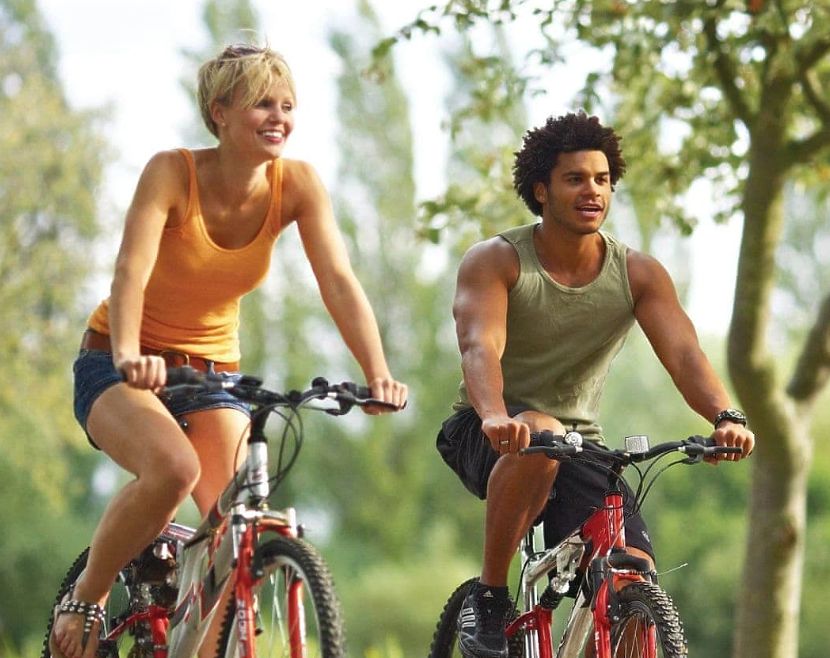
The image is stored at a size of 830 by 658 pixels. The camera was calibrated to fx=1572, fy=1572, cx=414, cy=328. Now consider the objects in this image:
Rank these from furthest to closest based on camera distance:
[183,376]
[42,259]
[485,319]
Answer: [42,259] → [485,319] → [183,376]

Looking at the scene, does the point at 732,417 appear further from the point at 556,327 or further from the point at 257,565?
the point at 257,565

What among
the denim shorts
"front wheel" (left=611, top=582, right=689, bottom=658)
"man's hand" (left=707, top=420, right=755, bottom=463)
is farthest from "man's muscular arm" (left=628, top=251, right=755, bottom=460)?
the denim shorts

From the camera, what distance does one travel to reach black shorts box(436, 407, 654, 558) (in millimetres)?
4418

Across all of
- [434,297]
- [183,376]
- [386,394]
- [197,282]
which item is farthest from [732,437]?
[434,297]

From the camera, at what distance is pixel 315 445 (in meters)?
37.5

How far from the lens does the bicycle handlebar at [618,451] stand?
3992 mm

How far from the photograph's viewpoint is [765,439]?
8000 mm

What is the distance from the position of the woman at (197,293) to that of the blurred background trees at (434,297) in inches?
128

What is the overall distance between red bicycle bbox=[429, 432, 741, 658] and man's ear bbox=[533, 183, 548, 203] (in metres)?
0.87

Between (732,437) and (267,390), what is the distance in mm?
1229

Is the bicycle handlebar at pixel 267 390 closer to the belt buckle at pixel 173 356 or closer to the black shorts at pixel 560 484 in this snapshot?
the belt buckle at pixel 173 356

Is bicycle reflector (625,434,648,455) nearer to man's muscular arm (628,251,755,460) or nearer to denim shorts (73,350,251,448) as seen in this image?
man's muscular arm (628,251,755,460)

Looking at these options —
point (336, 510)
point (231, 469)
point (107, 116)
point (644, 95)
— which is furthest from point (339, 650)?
point (336, 510)

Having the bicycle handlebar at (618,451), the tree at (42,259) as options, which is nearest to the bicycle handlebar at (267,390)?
the bicycle handlebar at (618,451)
